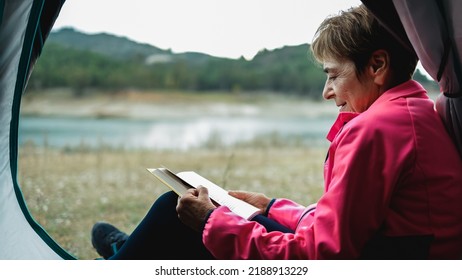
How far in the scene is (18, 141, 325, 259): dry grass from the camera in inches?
135

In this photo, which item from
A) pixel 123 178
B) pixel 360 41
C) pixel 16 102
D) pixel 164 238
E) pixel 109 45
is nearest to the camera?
pixel 360 41

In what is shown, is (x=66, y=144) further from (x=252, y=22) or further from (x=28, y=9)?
(x=28, y=9)

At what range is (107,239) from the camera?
1.95 m

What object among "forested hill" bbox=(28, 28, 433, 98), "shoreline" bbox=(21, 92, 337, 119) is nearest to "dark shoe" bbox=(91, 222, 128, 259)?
"forested hill" bbox=(28, 28, 433, 98)

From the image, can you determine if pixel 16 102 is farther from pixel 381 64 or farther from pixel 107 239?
pixel 381 64

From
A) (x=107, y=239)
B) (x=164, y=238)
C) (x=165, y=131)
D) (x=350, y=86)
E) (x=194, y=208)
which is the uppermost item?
(x=350, y=86)

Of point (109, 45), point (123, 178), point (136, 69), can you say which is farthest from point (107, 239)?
point (136, 69)

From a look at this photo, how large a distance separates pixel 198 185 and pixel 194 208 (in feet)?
0.59

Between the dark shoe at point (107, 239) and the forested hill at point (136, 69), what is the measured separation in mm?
3655

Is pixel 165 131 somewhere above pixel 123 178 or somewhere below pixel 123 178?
above

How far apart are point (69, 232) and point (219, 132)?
3083 millimetres

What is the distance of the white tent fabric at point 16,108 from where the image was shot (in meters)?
1.86

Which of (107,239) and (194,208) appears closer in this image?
(194,208)
